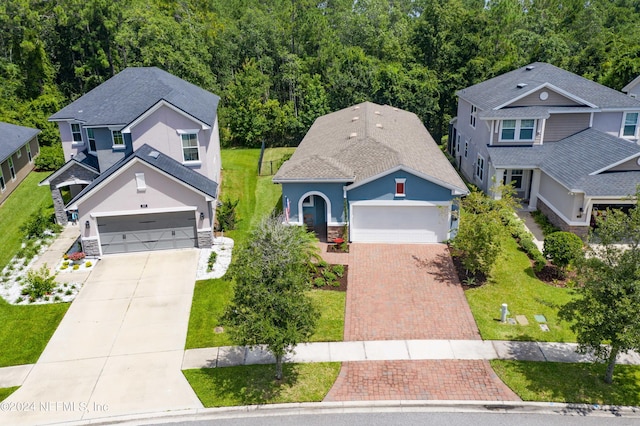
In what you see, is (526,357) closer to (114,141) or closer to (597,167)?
(597,167)

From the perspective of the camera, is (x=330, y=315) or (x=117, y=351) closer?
(x=117, y=351)

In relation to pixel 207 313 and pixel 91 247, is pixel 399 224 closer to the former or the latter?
pixel 207 313

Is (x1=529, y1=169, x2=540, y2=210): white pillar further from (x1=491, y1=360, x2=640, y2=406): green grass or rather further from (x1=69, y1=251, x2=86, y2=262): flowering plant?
(x1=69, y1=251, x2=86, y2=262): flowering plant

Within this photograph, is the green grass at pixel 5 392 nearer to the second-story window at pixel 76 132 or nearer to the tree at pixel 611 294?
the tree at pixel 611 294

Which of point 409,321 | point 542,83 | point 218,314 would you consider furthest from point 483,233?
point 542,83

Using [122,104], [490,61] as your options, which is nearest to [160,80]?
[122,104]

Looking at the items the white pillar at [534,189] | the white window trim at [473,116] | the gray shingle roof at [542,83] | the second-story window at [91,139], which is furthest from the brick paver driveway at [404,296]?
the second-story window at [91,139]
